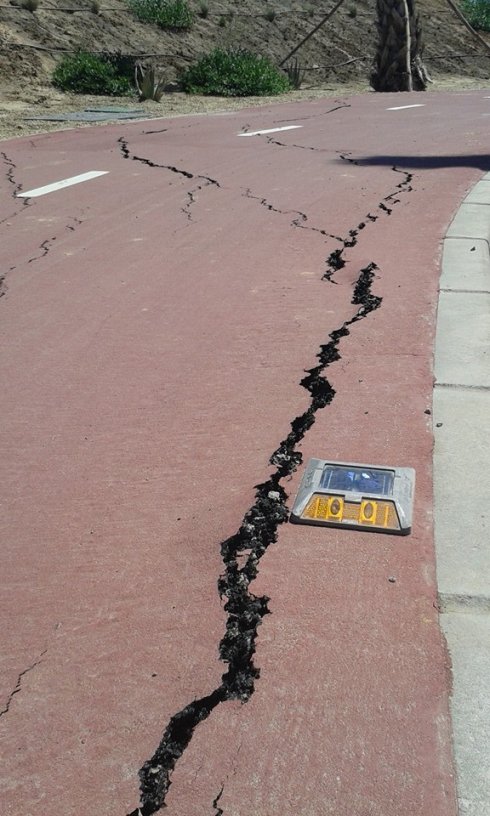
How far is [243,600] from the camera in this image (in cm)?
312

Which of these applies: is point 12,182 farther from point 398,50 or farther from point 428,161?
point 398,50

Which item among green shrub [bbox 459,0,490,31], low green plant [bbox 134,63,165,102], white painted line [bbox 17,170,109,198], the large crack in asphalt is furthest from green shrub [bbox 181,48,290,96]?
the large crack in asphalt

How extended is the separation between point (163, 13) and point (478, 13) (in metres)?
14.1

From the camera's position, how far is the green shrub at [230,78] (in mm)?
21359

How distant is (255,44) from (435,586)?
1124 inches

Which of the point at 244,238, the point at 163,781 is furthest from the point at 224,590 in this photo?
the point at 244,238

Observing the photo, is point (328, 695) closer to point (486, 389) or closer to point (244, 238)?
point (486, 389)

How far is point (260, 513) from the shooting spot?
364 centimetres

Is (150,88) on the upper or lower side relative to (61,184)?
lower

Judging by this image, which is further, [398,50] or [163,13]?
[163,13]

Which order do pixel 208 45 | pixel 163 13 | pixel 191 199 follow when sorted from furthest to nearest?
1. pixel 208 45
2. pixel 163 13
3. pixel 191 199

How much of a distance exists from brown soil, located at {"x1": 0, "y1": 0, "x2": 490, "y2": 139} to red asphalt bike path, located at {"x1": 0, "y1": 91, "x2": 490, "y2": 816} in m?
8.34

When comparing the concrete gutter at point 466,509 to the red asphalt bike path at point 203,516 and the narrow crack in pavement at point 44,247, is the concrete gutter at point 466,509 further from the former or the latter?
the narrow crack in pavement at point 44,247

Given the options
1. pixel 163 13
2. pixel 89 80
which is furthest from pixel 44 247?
pixel 163 13
